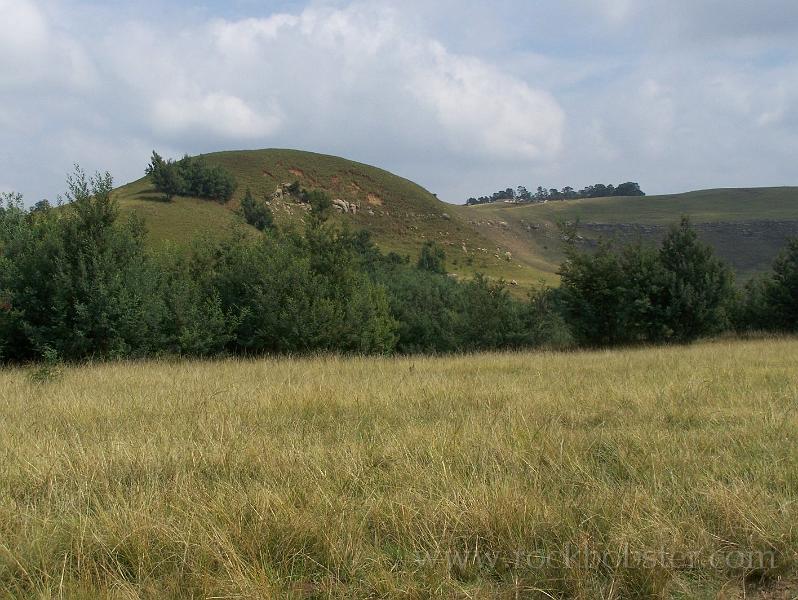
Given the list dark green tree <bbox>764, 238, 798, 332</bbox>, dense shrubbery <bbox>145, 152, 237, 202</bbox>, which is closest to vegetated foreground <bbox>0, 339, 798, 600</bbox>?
dark green tree <bbox>764, 238, 798, 332</bbox>

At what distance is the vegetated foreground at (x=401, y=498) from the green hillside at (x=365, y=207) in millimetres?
65850

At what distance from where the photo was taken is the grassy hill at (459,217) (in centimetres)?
7775

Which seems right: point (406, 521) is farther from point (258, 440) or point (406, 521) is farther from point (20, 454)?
point (20, 454)

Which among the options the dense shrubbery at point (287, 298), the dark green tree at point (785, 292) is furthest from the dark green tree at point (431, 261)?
the dark green tree at point (785, 292)

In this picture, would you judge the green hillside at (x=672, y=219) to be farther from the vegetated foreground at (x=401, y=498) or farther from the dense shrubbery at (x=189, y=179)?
the vegetated foreground at (x=401, y=498)

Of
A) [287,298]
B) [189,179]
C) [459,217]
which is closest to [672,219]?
[459,217]

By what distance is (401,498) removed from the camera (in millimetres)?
3535

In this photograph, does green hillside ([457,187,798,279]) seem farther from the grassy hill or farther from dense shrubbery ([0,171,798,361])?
dense shrubbery ([0,171,798,361])

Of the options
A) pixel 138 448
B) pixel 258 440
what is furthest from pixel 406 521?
pixel 138 448

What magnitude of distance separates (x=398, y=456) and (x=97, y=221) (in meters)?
13.4

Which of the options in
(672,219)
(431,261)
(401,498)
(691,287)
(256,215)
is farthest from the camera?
(672,219)

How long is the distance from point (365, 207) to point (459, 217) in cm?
1886

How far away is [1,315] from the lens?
→ 14.6 meters

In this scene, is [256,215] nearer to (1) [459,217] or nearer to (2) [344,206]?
(2) [344,206]
